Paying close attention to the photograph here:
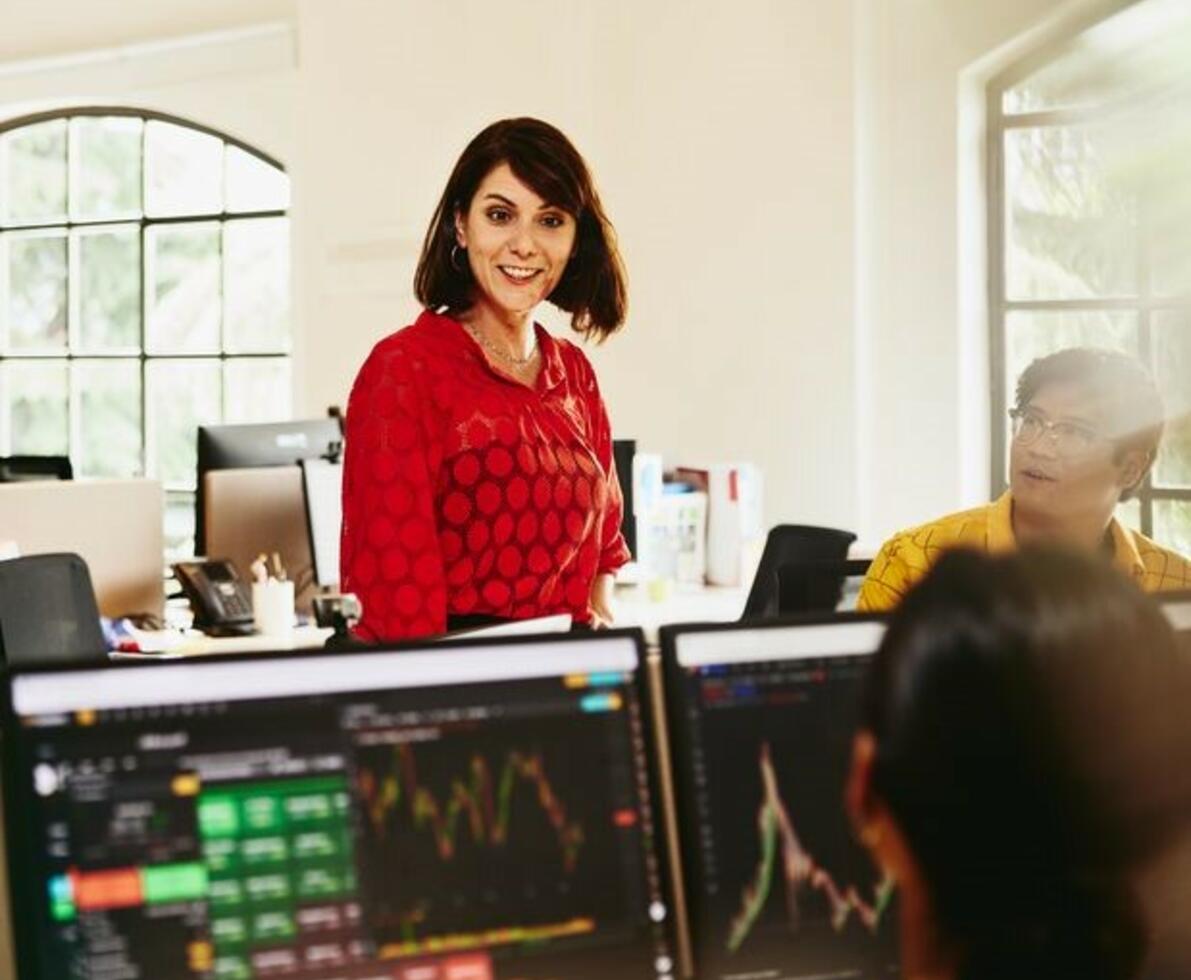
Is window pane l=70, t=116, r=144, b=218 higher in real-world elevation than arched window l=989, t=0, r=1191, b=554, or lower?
higher

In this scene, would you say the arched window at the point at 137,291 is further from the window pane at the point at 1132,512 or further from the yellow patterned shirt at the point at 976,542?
the yellow patterned shirt at the point at 976,542

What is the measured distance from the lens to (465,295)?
9.05ft

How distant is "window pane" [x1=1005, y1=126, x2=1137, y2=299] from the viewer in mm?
4594

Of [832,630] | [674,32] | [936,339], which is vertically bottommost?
[832,630]

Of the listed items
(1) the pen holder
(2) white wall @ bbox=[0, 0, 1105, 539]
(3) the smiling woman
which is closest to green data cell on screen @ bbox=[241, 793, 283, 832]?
(3) the smiling woman

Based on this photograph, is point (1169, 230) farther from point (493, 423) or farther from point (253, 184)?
point (253, 184)

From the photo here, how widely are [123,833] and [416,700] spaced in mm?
231

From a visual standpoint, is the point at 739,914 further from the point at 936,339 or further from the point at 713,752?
the point at 936,339

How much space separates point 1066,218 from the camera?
480cm

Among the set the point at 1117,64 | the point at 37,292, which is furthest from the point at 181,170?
the point at 1117,64

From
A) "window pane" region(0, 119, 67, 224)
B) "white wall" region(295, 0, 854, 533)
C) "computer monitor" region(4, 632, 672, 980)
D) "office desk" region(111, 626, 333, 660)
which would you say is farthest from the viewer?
"window pane" region(0, 119, 67, 224)

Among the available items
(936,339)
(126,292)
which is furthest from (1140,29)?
(126,292)

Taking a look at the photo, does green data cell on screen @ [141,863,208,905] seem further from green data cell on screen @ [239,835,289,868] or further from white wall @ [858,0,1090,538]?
white wall @ [858,0,1090,538]

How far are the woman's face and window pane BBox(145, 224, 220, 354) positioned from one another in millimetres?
4981
